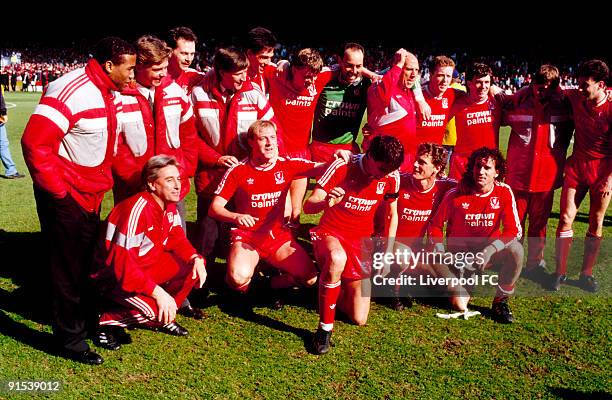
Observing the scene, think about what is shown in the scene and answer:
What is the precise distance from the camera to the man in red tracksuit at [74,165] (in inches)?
150

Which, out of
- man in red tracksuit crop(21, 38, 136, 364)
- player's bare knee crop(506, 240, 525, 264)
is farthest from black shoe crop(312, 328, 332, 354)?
player's bare knee crop(506, 240, 525, 264)

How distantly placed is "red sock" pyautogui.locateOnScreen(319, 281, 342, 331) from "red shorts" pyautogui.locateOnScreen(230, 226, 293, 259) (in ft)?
2.39

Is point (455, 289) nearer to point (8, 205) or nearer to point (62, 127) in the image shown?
point (62, 127)

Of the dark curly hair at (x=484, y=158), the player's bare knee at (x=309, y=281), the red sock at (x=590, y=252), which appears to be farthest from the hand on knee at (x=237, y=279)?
the red sock at (x=590, y=252)

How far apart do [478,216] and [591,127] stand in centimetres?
149

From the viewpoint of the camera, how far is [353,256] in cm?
504

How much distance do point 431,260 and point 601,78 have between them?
7.70 feet

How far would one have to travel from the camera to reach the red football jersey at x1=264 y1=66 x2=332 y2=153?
6254 millimetres

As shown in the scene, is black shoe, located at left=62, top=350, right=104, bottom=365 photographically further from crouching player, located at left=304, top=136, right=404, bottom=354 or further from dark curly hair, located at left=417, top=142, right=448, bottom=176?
dark curly hair, located at left=417, top=142, right=448, bottom=176

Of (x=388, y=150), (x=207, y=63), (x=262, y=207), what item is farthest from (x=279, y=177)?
(x=207, y=63)

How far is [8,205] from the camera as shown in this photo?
8648 millimetres

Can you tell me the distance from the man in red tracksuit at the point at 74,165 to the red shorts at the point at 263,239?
128 cm

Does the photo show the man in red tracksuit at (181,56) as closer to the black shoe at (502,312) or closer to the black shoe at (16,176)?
the black shoe at (502,312)

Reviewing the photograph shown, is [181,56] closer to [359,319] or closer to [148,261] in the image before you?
[148,261]
